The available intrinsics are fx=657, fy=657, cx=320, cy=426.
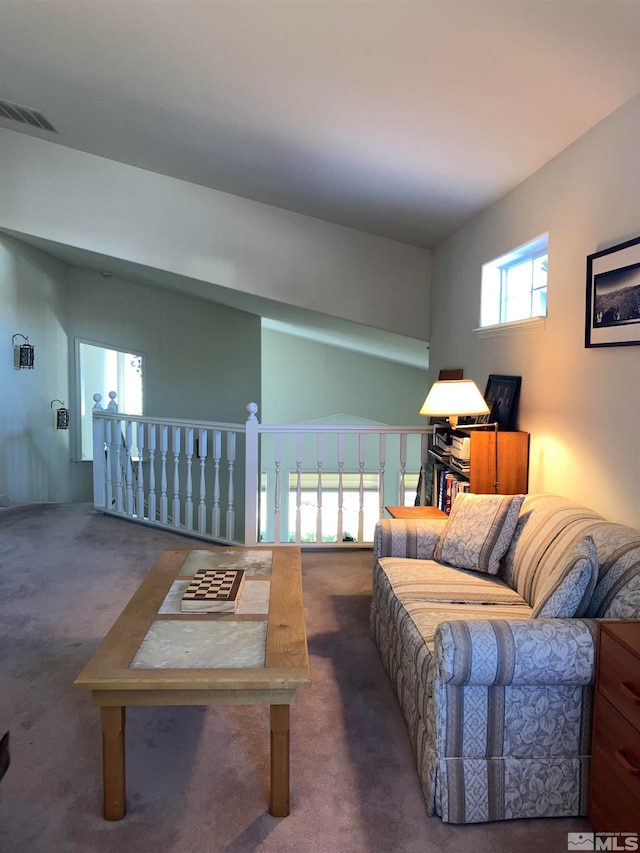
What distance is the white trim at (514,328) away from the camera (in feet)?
10.4

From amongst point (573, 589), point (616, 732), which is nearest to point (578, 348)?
point (573, 589)

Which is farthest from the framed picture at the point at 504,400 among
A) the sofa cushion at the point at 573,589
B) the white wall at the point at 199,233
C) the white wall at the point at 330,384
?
the white wall at the point at 330,384

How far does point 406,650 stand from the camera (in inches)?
90.7

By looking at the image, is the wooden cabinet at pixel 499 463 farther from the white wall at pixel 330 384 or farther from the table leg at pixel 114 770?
the white wall at pixel 330 384

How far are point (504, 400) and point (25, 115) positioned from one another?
12.7 ft

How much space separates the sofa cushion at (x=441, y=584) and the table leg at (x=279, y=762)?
0.82 m

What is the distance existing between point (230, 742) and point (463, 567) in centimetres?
122

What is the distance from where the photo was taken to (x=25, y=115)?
4.66 meters

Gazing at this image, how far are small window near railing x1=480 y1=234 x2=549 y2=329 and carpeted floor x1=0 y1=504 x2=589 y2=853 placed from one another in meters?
1.93

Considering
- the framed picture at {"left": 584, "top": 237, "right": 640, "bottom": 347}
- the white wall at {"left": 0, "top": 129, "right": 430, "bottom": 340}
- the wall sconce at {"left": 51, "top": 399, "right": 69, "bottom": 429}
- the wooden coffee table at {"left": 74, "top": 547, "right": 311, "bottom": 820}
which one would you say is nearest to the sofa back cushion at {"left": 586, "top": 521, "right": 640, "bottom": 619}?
the framed picture at {"left": 584, "top": 237, "right": 640, "bottom": 347}

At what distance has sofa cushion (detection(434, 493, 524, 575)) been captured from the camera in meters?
2.79

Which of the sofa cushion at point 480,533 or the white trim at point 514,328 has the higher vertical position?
the white trim at point 514,328

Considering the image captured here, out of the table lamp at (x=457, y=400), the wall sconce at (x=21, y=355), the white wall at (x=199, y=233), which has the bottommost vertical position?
the table lamp at (x=457, y=400)

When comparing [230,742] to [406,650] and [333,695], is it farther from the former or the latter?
[406,650]
